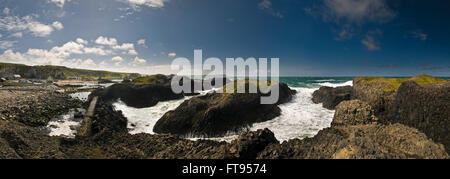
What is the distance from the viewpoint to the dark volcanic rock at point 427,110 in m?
7.22

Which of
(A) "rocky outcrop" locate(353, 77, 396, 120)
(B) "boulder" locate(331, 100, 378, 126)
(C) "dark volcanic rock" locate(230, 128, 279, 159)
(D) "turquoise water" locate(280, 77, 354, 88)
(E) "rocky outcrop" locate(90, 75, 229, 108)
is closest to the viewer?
(C) "dark volcanic rock" locate(230, 128, 279, 159)

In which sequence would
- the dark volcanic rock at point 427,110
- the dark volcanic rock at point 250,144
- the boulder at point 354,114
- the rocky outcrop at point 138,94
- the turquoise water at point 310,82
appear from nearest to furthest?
1. the dark volcanic rock at point 250,144
2. the dark volcanic rock at point 427,110
3. the boulder at point 354,114
4. the rocky outcrop at point 138,94
5. the turquoise water at point 310,82

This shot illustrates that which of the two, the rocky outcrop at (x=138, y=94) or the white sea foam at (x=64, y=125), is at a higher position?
the rocky outcrop at (x=138, y=94)

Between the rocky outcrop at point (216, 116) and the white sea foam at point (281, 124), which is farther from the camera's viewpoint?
the rocky outcrop at point (216, 116)

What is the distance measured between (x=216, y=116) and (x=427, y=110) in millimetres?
10799

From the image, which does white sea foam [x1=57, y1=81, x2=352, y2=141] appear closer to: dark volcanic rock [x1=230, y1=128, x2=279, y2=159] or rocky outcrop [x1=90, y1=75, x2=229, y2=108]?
dark volcanic rock [x1=230, y1=128, x2=279, y2=159]

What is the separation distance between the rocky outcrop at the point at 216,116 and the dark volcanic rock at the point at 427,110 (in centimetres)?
809

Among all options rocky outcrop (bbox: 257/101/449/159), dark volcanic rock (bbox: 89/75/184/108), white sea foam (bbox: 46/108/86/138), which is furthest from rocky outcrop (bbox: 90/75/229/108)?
rocky outcrop (bbox: 257/101/449/159)

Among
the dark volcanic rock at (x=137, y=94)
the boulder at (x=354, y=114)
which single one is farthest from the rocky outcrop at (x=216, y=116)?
the dark volcanic rock at (x=137, y=94)

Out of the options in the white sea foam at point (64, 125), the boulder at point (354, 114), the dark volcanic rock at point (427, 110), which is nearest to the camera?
the dark volcanic rock at point (427, 110)

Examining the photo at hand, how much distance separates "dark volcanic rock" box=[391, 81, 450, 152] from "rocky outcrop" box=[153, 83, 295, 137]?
8.09 meters

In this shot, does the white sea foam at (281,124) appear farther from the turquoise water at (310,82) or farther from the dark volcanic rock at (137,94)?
the turquoise water at (310,82)

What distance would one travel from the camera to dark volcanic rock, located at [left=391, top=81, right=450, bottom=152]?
284 inches

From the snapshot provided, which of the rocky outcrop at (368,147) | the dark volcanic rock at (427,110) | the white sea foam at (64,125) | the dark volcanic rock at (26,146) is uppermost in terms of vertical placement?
the dark volcanic rock at (427,110)
